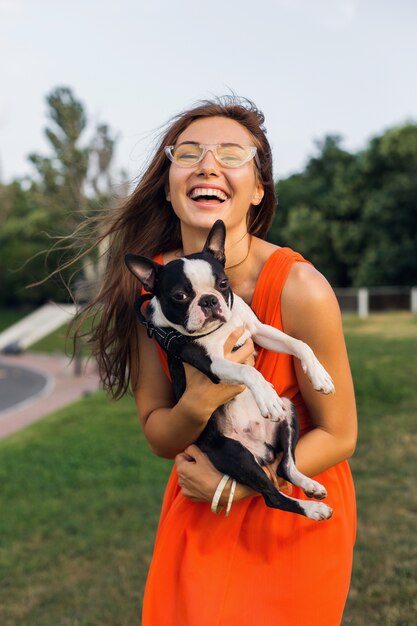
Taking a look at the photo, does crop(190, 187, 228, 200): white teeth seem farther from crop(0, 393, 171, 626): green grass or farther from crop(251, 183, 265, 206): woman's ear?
crop(0, 393, 171, 626): green grass

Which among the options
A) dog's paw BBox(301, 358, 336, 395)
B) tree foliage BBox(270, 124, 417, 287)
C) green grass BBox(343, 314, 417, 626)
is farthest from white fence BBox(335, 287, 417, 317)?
dog's paw BBox(301, 358, 336, 395)

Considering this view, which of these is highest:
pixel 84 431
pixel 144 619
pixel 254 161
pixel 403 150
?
pixel 403 150

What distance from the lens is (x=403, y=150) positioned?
128ft

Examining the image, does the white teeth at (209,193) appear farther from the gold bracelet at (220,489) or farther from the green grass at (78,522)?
the green grass at (78,522)

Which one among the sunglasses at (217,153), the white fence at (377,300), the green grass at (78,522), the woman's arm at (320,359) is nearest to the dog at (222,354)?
the woman's arm at (320,359)

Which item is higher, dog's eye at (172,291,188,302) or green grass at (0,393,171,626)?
dog's eye at (172,291,188,302)

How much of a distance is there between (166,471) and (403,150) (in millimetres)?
33830

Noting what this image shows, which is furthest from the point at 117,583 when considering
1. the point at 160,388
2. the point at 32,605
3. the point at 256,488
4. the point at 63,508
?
the point at 256,488

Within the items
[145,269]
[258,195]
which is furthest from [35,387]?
[145,269]

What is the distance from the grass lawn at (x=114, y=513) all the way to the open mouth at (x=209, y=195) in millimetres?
3696

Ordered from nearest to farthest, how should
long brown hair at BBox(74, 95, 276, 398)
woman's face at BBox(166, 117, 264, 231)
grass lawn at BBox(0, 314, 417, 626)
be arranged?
woman's face at BBox(166, 117, 264, 231) → long brown hair at BBox(74, 95, 276, 398) → grass lawn at BBox(0, 314, 417, 626)

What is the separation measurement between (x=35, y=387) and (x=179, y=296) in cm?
2528

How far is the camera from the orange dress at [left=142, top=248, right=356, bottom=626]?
2.38 meters

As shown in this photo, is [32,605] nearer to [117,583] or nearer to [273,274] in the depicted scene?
[117,583]
